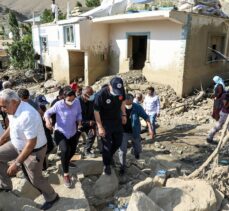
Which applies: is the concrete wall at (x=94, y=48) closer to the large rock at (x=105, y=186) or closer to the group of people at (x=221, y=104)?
the group of people at (x=221, y=104)

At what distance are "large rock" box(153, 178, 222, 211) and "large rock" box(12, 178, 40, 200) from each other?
1.80 m

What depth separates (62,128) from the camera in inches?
169

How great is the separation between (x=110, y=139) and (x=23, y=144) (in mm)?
1535

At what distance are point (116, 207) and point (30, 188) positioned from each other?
4.41ft

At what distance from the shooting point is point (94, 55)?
15422 millimetres

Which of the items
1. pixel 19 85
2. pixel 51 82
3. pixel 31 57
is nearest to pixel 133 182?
pixel 51 82

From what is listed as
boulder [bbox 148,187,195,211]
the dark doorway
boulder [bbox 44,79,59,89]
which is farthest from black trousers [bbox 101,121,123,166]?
boulder [bbox 44,79,59,89]

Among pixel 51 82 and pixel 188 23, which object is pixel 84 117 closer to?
pixel 188 23

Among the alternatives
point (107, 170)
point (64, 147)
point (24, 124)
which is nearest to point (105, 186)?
point (107, 170)

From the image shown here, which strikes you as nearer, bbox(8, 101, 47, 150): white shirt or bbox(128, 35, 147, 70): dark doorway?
bbox(8, 101, 47, 150): white shirt

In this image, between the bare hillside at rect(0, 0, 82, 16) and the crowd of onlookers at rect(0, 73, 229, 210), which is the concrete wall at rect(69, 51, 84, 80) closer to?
the crowd of onlookers at rect(0, 73, 229, 210)

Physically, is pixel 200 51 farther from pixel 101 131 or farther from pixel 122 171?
pixel 101 131

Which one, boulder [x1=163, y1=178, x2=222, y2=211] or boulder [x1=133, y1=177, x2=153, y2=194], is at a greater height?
boulder [x1=163, y1=178, x2=222, y2=211]

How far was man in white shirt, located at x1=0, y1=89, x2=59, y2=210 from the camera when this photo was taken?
3.27 m
